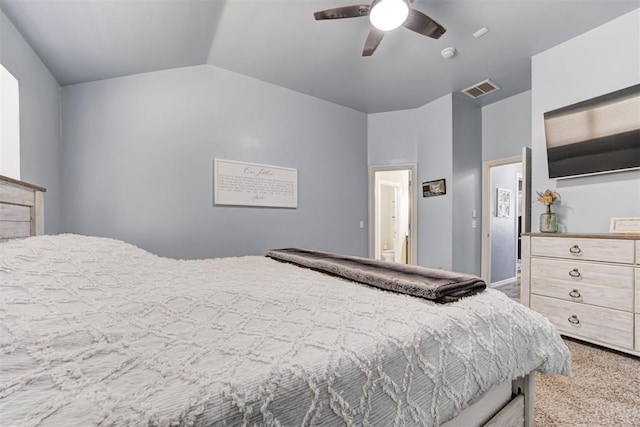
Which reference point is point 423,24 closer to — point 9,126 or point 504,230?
point 9,126

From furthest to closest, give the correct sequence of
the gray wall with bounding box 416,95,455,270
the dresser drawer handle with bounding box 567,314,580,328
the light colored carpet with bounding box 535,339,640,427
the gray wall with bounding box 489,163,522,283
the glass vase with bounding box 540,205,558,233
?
the gray wall with bounding box 489,163,522,283 < the gray wall with bounding box 416,95,455,270 < the glass vase with bounding box 540,205,558,233 < the dresser drawer handle with bounding box 567,314,580,328 < the light colored carpet with bounding box 535,339,640,427

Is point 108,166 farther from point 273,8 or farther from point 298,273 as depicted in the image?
point 298,273

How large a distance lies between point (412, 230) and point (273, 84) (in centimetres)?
295

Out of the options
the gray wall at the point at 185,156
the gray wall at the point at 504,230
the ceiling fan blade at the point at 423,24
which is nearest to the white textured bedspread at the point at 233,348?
the gray wall at the point at 185,156

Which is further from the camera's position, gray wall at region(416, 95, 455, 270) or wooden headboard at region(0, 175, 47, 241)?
gray wall at region(416, 95, 455, 270)

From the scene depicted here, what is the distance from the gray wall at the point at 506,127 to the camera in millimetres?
3697

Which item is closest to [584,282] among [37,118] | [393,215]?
[393,215]

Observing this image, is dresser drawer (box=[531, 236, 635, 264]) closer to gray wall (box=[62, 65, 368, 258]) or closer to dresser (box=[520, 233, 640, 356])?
dresser (box=[520, 233, 640, 356])

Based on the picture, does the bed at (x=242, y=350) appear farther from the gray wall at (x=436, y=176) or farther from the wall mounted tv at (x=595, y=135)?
the gray wall at (x=436, y=176)

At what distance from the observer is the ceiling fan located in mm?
1847

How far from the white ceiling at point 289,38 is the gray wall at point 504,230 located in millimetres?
1568

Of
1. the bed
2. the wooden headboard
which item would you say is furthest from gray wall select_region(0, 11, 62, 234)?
the bed

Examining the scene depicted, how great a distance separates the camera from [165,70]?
114 inches

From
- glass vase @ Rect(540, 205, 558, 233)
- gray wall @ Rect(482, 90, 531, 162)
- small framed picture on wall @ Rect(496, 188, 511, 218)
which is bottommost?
glass vase @ Rect(540, 205, 558, 233)
